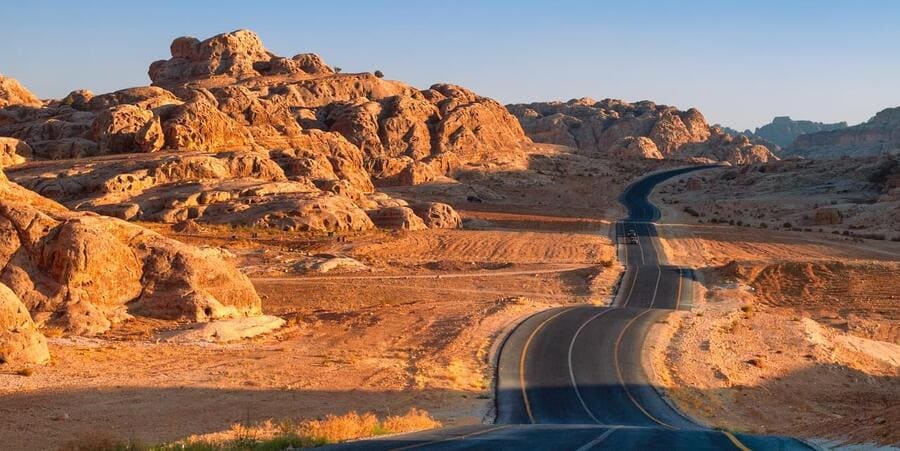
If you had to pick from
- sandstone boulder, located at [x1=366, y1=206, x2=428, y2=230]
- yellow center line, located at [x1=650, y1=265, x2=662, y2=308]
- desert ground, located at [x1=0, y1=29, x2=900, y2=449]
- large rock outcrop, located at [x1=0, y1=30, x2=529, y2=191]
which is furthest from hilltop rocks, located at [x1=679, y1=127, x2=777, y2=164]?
yellow center line, located at [x1=650, y1=265, x2=662, y2=308]

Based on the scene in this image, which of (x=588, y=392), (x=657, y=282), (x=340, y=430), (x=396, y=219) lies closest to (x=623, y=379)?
(x=588, y=392)

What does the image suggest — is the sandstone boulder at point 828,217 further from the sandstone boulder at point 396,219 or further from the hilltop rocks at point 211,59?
the hilltop rocks at point 211,59

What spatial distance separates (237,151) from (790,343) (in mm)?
48821

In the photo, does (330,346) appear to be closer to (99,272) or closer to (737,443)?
(99,272)

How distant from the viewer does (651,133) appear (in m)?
178

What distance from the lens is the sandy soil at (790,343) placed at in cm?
2775

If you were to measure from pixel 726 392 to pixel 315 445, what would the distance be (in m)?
19.4

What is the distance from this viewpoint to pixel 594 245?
6988 cm

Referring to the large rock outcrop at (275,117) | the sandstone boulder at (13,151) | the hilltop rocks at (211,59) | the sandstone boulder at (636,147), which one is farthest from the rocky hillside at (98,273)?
the sandstone boulder at (636,147)

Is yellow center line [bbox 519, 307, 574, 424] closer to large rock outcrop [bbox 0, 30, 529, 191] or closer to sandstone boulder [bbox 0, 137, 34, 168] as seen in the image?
large rock outcrop [bbox 0, 30, 529, 191]

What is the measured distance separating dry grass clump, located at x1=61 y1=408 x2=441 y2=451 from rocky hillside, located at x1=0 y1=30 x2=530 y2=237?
146 ft

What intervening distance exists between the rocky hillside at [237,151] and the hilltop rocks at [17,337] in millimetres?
35453

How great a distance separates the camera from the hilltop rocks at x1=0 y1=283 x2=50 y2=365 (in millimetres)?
25344

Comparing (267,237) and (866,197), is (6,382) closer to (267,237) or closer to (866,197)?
(267,237)
